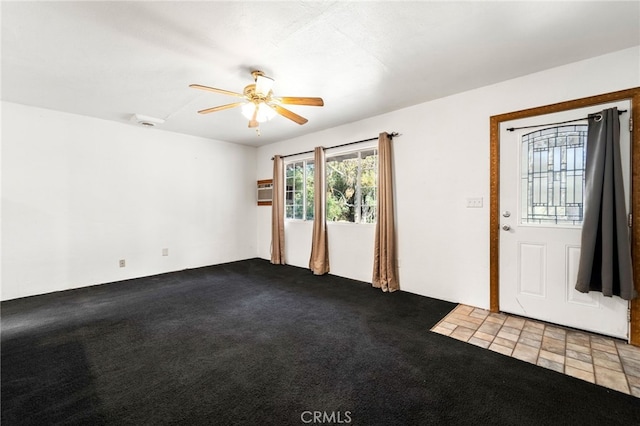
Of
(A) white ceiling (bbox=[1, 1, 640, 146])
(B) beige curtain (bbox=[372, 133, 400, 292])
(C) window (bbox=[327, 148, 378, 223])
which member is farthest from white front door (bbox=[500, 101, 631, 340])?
(C) window (bbox=[327, 148, 378, 223])

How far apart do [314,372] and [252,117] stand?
2443mm

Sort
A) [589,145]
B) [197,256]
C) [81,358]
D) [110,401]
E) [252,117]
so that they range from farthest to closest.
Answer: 1. [197,256]
2. [252,117]
3. [589,145]
4. [81,358]
5. [110,401]

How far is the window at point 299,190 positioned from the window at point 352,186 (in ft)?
1.95

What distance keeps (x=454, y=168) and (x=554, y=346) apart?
1.98 meters

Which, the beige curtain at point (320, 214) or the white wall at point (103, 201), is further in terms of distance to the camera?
the beige curtain at point (320, 214)

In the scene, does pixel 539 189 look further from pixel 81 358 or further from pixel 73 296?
pixel 73 296

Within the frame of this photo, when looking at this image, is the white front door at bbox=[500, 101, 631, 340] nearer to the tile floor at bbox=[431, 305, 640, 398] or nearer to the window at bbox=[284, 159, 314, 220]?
the tile floor at bbox=[431, 305, 640, 398]

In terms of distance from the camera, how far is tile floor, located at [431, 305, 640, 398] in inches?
74.5

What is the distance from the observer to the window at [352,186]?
4160 mm

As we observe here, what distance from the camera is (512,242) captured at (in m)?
2.89

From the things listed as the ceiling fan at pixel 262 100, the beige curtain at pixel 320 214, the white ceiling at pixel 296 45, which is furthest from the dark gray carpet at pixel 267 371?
the white ceiling at pixel 296 45

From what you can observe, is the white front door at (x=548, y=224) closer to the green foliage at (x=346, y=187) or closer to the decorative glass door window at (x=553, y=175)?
the decorative glass door window at (x=553, y=175)

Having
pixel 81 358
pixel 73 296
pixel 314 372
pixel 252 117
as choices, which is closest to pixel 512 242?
pixel 314 372

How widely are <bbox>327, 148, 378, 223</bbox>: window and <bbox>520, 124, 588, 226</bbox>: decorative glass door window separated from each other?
5.92 feet
